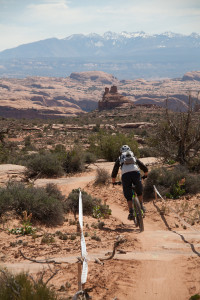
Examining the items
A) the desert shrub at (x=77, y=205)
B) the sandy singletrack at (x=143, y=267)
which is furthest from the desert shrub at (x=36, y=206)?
the sandy singletrack at (x=143, y=267)

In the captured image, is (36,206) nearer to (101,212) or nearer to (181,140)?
(101,212)

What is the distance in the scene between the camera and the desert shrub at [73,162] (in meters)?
14.9

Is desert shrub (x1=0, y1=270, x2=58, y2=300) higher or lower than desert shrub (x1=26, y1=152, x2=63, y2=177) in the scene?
higher

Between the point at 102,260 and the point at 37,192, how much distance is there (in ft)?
11.9

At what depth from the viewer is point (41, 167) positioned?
13.3m

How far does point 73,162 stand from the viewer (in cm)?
1502

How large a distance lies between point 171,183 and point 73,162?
5928mm

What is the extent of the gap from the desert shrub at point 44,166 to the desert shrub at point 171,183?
186 inches

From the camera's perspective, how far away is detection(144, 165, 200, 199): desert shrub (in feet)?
33.0

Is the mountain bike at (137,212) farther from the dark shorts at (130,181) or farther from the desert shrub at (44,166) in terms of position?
the desert shrub at (44,166)

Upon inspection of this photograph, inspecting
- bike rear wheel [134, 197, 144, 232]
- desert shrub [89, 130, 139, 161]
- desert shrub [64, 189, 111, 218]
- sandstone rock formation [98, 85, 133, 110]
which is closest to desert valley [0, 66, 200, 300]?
desert shrub [64, 189, 111, 218]

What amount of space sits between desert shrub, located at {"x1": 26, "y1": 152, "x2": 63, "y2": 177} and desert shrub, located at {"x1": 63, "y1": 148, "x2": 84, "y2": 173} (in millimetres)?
891

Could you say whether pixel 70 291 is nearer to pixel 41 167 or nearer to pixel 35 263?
pixel 35 263

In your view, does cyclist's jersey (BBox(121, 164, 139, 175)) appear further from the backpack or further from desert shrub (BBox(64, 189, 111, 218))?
desert shrub (BBox(64, 189, 111, 218))
